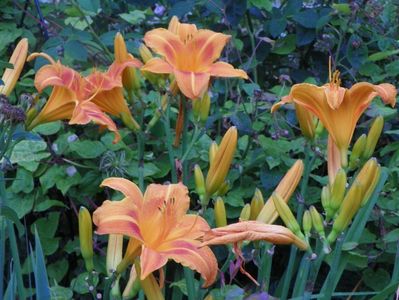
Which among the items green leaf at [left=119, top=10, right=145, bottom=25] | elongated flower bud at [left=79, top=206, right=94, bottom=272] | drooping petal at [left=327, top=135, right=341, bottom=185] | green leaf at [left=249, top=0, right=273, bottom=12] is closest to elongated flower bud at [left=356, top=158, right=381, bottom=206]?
drooping petal at [left=327, top=135, right=341, bottom=185]

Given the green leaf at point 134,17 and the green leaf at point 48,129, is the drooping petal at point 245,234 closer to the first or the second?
the green leaf at point 48,129

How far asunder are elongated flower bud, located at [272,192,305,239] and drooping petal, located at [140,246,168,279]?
0.74ft

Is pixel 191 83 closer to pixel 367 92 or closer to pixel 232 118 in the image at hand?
pixel 367 92

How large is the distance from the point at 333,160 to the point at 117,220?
0.46 meters

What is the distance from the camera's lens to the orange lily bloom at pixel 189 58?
150 cm

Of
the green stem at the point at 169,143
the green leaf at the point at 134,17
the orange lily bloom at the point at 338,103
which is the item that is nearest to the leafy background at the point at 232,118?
the green leaf at the point at 134,17

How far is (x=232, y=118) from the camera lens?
6.55 feet

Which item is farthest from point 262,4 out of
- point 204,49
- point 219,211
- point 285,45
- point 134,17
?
point 219,211

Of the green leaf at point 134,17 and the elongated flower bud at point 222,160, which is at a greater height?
the elongated flower bud at point 222,160

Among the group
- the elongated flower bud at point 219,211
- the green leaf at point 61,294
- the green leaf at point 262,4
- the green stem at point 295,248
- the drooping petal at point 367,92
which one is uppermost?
the drooping petal at point 367,92

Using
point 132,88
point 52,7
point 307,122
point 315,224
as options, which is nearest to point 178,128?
point 132,88

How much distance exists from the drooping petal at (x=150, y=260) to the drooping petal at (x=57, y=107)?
1.41ft

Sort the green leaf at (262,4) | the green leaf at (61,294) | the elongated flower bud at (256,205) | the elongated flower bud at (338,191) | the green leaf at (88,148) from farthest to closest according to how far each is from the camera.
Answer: the green leaf at (262,4), the green leaf at (88,148), the green leaf at (61,294), the elongated flower bud at (256,205), the elongated flower bud at (338,191)

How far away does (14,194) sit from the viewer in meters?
2.08
